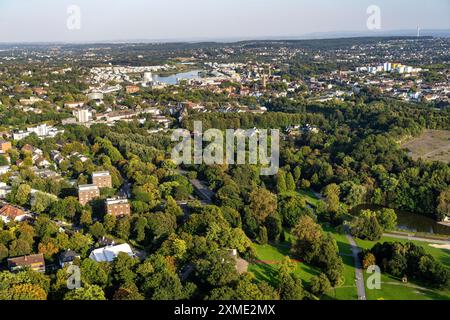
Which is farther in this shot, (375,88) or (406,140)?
(375,88)

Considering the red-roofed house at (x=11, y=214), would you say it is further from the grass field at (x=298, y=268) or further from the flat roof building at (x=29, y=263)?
the grass field at (x=298, y=268)

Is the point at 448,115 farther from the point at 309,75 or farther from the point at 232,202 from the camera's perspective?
the point at 309,75

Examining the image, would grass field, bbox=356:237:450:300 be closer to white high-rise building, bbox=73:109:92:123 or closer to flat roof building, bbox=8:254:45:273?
flat roof building, bbox=8:254:45:273

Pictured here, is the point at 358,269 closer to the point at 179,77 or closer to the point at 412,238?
the point at 412,238

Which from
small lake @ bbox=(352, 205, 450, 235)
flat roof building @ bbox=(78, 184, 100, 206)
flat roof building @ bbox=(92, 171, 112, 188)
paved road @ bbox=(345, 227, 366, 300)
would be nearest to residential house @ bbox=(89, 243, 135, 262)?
flat roof building @ bbox=(78, 184, 100, 206)

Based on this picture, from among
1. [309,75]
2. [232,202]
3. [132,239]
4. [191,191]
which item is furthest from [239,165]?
[309,75]

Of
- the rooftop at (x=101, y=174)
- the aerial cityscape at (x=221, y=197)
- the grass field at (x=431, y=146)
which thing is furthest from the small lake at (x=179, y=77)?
the rooftop at (x=101, y=174)

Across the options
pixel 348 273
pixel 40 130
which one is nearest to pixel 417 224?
pixel 348 273
